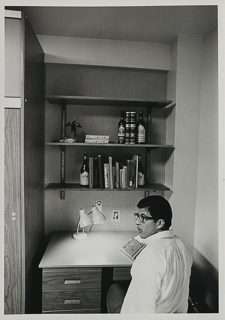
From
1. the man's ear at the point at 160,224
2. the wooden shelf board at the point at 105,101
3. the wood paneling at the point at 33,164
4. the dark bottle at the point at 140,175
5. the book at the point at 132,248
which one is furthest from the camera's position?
the dark bottle at the point at 140,175

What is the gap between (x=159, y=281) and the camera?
1171mm

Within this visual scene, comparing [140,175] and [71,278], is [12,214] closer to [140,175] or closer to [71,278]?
[71,278]

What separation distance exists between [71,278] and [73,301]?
0.16 metres

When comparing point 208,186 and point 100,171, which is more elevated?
point 100,171

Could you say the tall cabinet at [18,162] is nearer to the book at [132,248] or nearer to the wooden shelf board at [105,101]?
the wooden shelf board at [105,101]

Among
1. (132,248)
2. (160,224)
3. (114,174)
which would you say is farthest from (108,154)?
(160,224)


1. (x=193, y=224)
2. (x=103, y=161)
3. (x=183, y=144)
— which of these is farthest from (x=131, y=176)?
(x=193, y=224)

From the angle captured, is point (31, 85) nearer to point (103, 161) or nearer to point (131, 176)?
point (103, 161)

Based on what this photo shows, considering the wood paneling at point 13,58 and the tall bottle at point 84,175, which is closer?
the wood paneling at point 13,58

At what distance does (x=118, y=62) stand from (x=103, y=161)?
0.93 metres

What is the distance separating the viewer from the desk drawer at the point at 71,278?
1.66 metres

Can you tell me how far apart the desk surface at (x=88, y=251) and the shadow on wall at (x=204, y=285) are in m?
0.62

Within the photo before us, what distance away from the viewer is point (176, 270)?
1.23m

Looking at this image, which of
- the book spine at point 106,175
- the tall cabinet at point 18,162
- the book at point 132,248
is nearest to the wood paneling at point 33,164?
the tall cabinet at point 18,162
